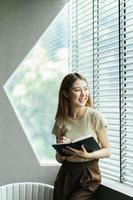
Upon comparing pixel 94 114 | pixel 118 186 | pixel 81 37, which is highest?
pixel 81 37

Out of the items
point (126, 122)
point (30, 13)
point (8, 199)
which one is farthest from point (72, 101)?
point (30, 13)

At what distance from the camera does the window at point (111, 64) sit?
2549 millimetres

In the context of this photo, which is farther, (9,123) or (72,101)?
(9,123)

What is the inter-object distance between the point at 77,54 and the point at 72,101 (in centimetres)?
107

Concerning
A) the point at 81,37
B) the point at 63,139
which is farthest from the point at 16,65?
the point at 63,139

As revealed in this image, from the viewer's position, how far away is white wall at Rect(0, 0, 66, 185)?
337 cm

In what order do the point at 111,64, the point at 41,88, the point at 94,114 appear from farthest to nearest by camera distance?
the point at 41,88 → the point at 111,64 → the point at 94,114

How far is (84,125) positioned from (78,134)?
0.07 meters

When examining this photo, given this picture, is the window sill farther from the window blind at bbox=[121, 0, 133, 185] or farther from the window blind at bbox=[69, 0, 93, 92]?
the window blind at bbox=[69, 0, 93, 92]

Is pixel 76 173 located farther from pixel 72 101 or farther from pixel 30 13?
pixel 30 13

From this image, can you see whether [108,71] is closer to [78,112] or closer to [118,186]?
[78,112]

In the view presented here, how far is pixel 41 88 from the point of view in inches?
137

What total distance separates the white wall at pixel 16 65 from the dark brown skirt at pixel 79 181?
35.6 inches

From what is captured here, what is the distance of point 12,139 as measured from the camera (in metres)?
3.39
